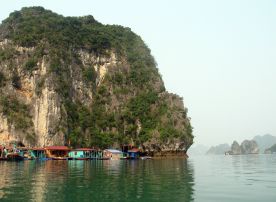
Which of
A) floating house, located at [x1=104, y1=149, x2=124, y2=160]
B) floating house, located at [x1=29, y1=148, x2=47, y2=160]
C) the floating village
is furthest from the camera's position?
floating house, located at [x1=104, y1=149, x2=124, y2=160]

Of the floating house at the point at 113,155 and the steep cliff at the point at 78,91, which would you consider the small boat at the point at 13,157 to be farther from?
the floating house at the point at 113,155

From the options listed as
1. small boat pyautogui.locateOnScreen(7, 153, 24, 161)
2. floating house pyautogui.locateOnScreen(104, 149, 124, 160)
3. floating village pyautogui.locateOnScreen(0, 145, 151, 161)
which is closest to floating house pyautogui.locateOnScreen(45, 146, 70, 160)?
floating village pyautogui.locateOnScreen(0, 145, 151, 161)

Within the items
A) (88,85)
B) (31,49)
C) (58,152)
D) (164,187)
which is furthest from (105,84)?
(164,187)

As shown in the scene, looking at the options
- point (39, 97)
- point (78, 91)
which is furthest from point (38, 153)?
point (78, 91)

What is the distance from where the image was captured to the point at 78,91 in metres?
92.6

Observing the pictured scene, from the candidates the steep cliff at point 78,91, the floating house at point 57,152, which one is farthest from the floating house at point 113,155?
the steep cliff at point 78,91

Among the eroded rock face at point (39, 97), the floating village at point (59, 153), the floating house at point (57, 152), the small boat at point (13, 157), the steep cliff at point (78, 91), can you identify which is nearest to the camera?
the small boat at point (13, 157)

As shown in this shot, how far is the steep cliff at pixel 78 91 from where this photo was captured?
3219 inches

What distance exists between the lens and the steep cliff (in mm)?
81750

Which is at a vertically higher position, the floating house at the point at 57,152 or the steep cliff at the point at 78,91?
the steep cliff at the point at 78,91

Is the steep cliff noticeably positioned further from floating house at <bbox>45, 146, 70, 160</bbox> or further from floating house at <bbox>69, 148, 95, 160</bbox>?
floating house at <bbox>69, 148, 95, 160</bbox>

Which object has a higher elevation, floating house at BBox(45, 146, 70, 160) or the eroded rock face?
the eroded rock face

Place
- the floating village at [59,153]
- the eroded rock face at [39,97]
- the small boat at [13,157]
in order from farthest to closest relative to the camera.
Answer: the eroded rock face at [39,97] < the floating village at [59,153] < the small boat at [13,157]

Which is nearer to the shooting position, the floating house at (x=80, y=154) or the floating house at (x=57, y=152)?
the floating house at (x=57, y=152)
